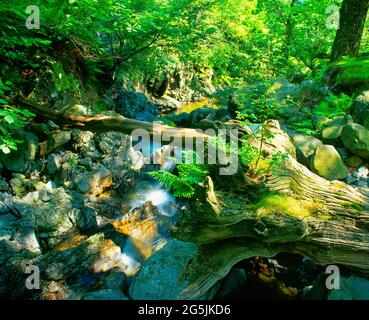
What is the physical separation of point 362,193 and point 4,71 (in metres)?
7.35

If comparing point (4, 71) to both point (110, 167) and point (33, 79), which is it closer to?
point (33, 79)

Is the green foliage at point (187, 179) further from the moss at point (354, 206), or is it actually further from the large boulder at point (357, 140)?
the large boulder at point (357, 140)

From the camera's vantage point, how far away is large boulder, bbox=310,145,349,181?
19.3ft

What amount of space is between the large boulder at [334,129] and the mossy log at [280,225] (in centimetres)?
254

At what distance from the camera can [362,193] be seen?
173 inches

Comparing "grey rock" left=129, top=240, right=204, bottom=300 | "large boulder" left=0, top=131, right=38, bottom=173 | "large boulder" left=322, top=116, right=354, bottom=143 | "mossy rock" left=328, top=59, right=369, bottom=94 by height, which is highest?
"mossy rock" left=328, top=59, right=369, bottom=94

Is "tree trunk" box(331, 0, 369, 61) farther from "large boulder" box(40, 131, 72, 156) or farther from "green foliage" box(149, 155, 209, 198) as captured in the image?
"large boulder" box(40, 131, 72, 156)

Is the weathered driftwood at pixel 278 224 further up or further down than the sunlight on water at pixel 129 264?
further up

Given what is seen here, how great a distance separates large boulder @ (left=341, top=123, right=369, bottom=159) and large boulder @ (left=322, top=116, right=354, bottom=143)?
0.93 feet

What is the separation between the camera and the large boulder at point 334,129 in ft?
22.0

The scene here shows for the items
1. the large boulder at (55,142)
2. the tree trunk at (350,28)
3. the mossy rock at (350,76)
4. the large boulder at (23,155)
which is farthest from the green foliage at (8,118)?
the tree trunk at (350,28)

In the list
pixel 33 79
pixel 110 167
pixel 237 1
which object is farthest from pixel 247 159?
pixel 237 1

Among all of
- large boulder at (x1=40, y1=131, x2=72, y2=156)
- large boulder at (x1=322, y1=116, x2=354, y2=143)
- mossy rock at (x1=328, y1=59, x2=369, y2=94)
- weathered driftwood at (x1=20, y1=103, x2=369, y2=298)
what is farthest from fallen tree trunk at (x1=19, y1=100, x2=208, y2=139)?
mossy rock at (x1=328, y1=59, x2=369, y2=94)

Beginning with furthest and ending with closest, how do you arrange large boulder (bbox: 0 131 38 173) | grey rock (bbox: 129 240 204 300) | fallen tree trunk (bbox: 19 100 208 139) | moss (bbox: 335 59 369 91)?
moss (bbox: 335 59 369 91), large boulder (bbox: 0 131 38 173), fallen tree trunk (bbox: 19 100 208 139), grey rock (bbox: 129 240 204 300)
